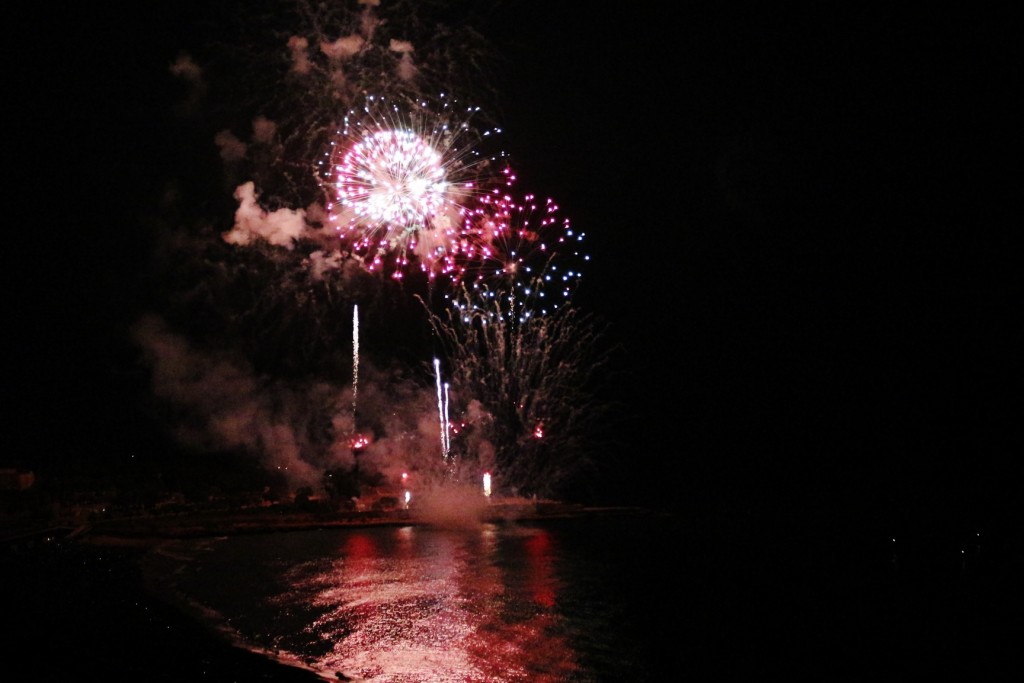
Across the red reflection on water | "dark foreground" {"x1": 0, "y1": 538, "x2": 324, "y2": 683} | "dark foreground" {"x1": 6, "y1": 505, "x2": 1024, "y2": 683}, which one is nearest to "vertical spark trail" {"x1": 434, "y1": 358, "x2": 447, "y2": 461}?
the red reflection on water

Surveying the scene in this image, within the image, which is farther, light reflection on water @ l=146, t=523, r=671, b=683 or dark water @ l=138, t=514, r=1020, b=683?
dark water @ l=138, t=514, r=1020, b=683

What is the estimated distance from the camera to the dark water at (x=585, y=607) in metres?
9.64

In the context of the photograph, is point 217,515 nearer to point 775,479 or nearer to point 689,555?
point 689,555

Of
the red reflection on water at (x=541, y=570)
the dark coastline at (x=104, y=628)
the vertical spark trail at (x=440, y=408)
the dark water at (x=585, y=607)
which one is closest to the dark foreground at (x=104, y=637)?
the dark coastline at (x=104, y=628)

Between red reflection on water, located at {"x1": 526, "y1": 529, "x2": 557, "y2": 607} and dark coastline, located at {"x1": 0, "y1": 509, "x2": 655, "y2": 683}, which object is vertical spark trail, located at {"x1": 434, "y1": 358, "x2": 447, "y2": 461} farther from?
dark coastline, located at {"x1": 0, "y1": 509, "x2": 655, "y2": 683}

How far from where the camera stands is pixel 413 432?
30.7 metres

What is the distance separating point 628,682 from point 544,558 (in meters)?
8.97

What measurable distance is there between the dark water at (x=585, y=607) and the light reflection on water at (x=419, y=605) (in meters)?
0.04

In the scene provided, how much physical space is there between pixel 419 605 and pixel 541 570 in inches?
A: 166

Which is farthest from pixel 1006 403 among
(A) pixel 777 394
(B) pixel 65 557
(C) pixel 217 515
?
(B) pixel 65 557

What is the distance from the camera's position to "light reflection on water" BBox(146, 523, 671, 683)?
9.27 m

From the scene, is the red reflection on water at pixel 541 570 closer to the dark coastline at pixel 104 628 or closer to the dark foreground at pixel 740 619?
the dark foreground at pixel 740 619

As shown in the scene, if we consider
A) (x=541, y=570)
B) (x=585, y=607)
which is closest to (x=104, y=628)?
(x=585, y=607)

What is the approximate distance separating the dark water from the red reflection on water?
0.05m
